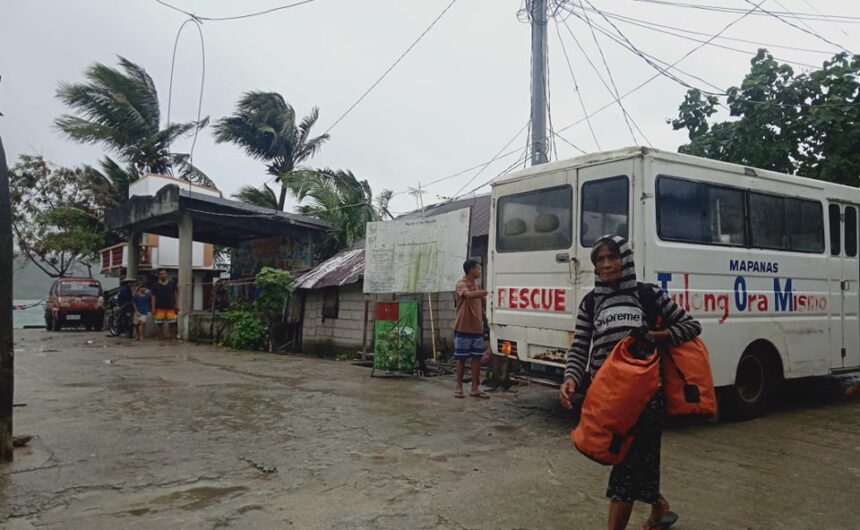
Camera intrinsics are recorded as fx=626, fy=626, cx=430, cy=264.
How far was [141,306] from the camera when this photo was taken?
16031 millimetres

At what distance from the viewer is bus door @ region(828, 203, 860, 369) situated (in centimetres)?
698

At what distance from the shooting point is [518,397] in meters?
7.61

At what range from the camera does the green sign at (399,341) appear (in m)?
9.21

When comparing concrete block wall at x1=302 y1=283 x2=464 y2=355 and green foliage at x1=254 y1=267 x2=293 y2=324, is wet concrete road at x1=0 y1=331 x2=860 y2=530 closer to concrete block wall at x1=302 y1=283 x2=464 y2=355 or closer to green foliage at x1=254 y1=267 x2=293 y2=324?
concrete block wall at x1=302 y1=283 x2=464 y2=355

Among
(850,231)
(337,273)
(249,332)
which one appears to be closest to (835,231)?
(850,231)

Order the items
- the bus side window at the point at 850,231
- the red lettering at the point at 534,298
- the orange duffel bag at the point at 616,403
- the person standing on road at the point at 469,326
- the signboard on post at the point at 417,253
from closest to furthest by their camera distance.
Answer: the orange duffel bag at the point at 616,403, the red lettering at the point at 534,298, the bus side window at the point at 850,231, the person standing on road at the point at 469,326, the signboard on post at the point at 417,253

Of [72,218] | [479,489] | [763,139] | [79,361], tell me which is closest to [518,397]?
[479,489]

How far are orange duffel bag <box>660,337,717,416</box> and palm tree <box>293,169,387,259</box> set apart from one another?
49.9ft

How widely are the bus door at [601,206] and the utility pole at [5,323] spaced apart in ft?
15.2

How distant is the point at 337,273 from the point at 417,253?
362cm

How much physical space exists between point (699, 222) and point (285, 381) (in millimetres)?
5794

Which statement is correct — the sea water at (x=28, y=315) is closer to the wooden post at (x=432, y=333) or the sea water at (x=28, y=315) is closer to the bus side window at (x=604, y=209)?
the wooden post at (x=432, y=333)

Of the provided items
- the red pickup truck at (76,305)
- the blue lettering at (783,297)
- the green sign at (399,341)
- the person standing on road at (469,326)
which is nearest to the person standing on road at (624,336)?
the blue lettering at (783,297)

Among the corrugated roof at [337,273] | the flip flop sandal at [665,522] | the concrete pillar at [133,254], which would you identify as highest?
the concrete pillar at [133,254]
